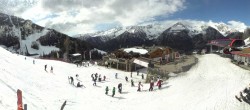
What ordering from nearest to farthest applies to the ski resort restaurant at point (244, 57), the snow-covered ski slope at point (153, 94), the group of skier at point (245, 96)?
the group of skier at point (245, 96)
the snow-covered ski slope at point (153, 94)
the ski resort restaurant at point (244, 57)

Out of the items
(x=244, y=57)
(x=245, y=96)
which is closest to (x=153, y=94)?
(x=245, y=96)

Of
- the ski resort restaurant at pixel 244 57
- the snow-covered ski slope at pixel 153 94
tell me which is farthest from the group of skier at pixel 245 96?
the ski resort restaurant at pixel 244 57

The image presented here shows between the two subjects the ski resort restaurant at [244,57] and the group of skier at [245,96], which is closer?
the group of skier at [245,96]

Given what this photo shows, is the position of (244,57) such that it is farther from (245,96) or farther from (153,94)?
(245,96)

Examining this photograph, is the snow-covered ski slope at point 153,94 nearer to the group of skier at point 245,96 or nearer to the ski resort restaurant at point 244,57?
the group of skier at point 245,96

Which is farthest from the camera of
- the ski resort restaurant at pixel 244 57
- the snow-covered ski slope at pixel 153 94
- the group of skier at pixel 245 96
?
the ski resort restaurant at pixel 244 57

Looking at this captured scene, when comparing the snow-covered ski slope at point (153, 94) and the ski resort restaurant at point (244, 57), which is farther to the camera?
the ski resort restaurant at point (244, 57)

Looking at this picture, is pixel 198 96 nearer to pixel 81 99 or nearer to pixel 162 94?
pixel 162 94

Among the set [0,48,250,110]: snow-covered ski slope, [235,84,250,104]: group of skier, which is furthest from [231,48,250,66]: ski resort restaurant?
[235,84,250,104]: group of skier

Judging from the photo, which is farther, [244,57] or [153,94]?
[244,57]

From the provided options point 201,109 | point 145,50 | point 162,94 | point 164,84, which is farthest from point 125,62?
point 201,109

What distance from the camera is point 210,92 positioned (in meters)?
30.8

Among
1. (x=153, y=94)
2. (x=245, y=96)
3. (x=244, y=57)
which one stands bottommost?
(x=153, y=94)

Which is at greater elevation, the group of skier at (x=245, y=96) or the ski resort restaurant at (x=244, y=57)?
the ski resort restaurant at (x=244, y=57)
